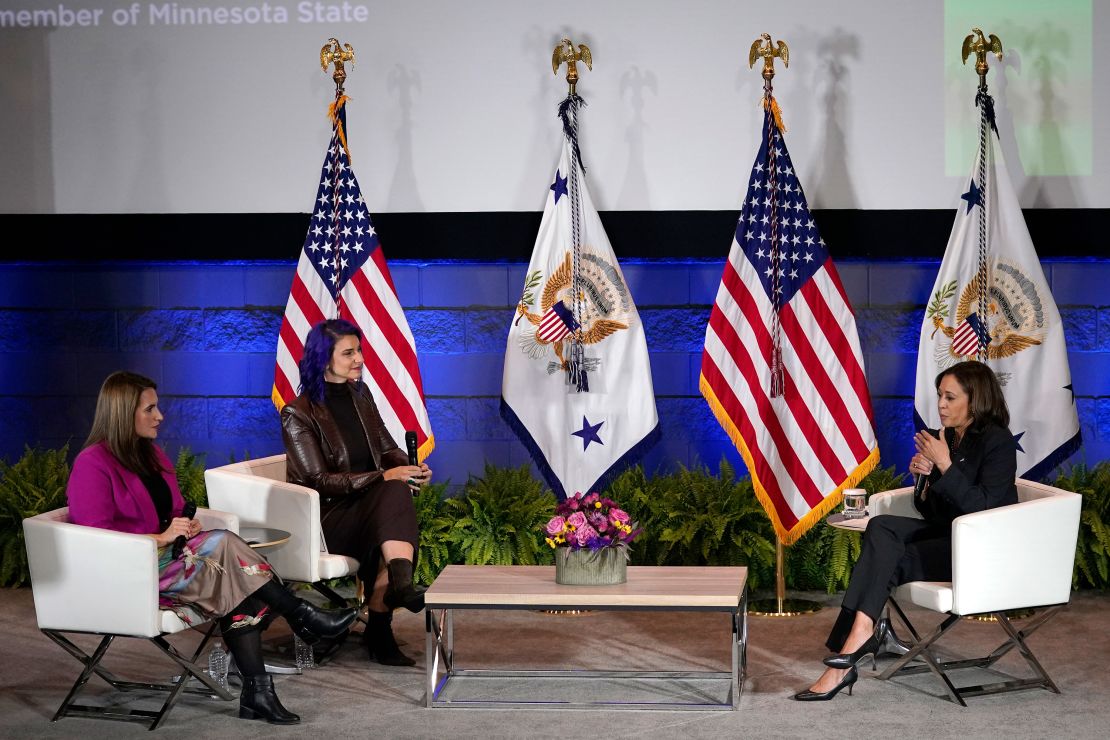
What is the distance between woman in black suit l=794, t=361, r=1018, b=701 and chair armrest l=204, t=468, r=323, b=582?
1.88m

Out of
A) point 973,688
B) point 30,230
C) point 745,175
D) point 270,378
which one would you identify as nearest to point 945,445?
point 973,688

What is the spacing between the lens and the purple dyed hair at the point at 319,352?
212 inches

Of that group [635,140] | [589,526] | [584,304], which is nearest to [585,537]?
[589,526]

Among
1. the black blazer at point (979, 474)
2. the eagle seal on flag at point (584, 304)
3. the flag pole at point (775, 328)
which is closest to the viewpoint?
the black blazer at point (979, 474)

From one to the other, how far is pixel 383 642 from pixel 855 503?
1.82 m

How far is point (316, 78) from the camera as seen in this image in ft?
23.3

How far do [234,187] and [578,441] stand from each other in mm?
2302

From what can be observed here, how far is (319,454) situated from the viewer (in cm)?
537

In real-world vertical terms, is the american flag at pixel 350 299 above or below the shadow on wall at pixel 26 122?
below

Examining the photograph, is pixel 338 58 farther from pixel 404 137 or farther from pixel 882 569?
pixel 882 569

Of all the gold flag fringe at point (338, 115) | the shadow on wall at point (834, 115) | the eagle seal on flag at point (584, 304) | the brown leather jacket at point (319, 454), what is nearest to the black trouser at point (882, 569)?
the brown leather jacket at point (319, 454)

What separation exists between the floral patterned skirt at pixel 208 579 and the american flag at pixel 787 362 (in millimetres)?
2462

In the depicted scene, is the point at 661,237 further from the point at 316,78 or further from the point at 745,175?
the point at 316,78

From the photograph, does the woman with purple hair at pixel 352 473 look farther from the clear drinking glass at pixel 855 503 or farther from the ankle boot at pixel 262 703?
the clear drinking glass at pixel 855 503
